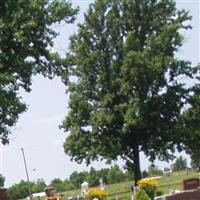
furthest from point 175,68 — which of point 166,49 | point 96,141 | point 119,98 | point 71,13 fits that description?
point 71,13

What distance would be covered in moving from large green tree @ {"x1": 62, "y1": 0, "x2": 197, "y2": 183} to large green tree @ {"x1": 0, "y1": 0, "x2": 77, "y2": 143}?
1671cm

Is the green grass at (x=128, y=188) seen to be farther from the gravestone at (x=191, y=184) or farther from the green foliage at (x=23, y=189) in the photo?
the green foliage at (x=23, y=189)

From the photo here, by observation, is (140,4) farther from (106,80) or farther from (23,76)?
(23,76)

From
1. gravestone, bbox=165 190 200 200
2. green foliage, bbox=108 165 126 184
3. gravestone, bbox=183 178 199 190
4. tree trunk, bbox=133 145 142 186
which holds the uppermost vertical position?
green foliage, bbox=108 165 126 184

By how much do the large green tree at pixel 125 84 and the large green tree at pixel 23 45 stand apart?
16710mm

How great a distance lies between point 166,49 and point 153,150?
295 inches

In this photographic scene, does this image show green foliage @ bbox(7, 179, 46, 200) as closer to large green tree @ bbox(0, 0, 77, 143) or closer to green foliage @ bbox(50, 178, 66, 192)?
green foliage @ bbox(50, 178, 66, 192)

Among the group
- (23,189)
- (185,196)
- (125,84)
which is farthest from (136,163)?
(23,189)

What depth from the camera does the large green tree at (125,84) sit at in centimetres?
4881

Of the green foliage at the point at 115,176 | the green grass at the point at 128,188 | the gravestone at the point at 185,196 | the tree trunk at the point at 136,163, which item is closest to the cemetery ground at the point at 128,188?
the green grass at the point at 128,188

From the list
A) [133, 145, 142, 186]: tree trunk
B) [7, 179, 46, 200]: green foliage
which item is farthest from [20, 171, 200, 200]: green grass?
[7, 179, 46, 200]: green foliage

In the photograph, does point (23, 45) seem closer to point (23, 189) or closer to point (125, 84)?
point (125, 84)

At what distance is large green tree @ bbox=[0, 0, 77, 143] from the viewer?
95.0 feet

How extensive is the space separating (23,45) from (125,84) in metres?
18.9
